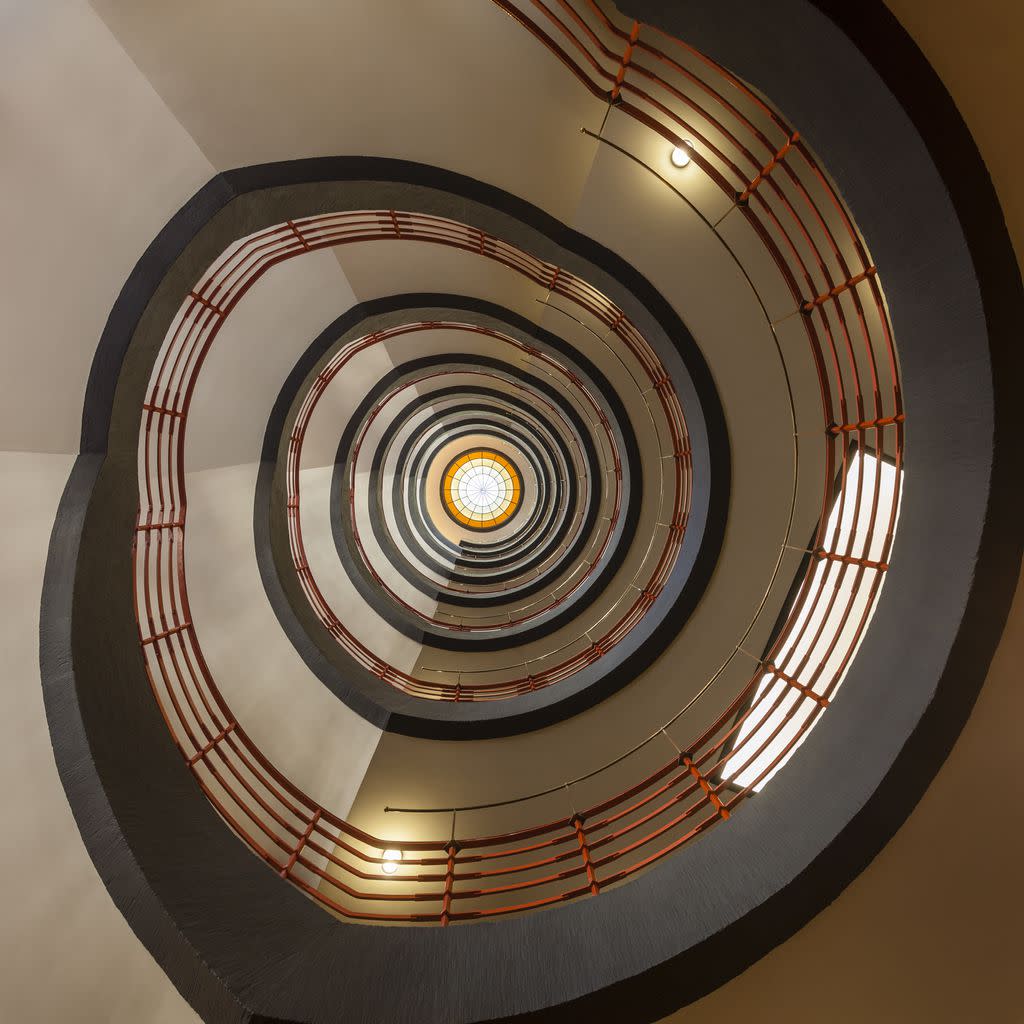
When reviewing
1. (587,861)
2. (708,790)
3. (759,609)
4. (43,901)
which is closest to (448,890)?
(587,861)

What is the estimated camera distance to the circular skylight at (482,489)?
19266mm

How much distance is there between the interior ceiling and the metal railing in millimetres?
391

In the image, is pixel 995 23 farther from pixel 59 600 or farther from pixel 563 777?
pixel 563 777

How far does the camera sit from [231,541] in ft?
20.4

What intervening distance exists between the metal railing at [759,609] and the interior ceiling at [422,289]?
1.28 ft

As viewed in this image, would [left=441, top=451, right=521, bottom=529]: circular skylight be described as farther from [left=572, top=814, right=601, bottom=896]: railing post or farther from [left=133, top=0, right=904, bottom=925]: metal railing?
[left=572, top=814, right=601, bottom=896]: railing post

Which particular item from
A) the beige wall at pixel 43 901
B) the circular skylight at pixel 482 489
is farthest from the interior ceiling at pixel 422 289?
the circular skylight at pixel 482 489

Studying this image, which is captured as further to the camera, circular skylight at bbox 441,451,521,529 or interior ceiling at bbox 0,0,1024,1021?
circular skylight at bbox 441,451,521,529

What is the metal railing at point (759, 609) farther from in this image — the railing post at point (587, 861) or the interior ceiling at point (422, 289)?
the interior ceiling at point (422, 289)

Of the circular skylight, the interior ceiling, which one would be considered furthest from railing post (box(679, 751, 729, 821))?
the circular skylight

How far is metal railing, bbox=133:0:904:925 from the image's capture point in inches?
127

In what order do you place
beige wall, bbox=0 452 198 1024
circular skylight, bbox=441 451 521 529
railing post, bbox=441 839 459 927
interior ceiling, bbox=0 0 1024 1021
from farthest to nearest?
circular skylight, bbox=441 451 521 529, railing post, bbox=441 839 459 927, beige wall, bbox=0 452 198 1024, interior ceiling, bbox=0 0 1024 1021

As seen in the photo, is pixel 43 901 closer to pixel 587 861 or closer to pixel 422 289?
pixel 587 861

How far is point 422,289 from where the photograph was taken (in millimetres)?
7359
